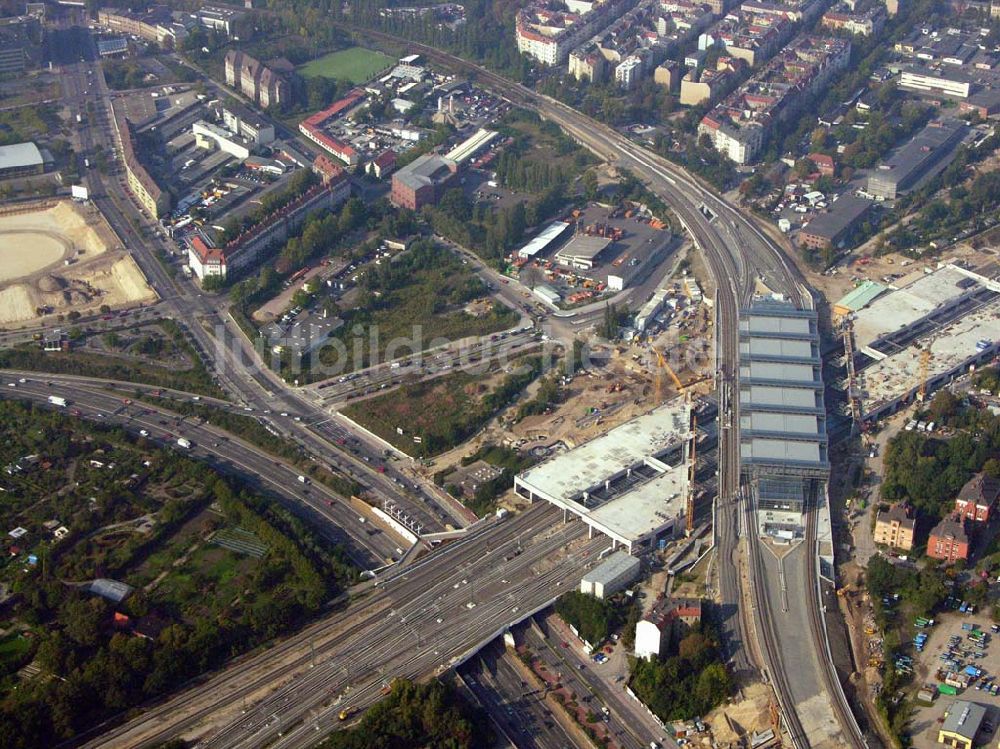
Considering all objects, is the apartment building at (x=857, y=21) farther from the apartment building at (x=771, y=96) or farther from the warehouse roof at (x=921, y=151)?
the warehouse roof at (x=921, y=151)

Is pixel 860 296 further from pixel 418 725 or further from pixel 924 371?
pixel 418 725

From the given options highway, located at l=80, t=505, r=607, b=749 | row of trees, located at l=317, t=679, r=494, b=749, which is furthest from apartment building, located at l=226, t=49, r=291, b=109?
row of trees, located at l=317, t=679, r=494, b=749

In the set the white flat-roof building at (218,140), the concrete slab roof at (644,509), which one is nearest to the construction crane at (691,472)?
the concrete slab roof at (644,509)

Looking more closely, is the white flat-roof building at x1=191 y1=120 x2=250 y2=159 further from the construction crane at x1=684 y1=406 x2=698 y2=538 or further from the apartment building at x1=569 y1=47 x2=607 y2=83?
the construction crane at x1=684 y1=406 x2=698 y2=538

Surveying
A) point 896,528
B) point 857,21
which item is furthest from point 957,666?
point 857,21

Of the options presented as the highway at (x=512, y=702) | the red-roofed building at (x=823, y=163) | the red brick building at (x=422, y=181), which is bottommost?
the red brick building at (x=422, y=181)

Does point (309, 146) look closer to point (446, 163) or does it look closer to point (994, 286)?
point (446, 163)
